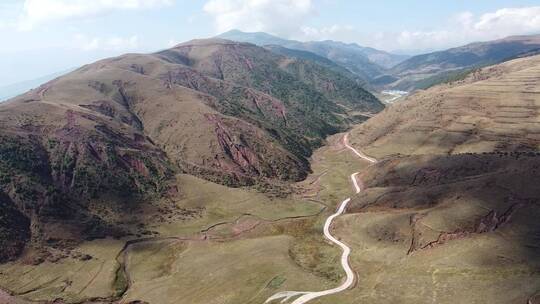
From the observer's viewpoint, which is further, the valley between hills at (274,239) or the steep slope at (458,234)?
the valley between hills at (274,239)

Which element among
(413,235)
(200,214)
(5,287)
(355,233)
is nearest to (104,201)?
(200,214)

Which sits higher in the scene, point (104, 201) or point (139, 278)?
point (104, 201)

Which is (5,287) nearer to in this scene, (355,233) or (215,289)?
(215,289)

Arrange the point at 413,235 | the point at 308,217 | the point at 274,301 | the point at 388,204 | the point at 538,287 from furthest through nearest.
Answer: the point at 308,217
the point at 388,204
the point at 413,235
the point at 274,301
the point at 538,287

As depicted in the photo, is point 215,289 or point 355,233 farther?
point 355,233

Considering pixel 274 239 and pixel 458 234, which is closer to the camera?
pixel 458 234

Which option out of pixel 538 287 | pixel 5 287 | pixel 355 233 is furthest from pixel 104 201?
pixel 538 287

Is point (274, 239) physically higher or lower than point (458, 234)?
lower

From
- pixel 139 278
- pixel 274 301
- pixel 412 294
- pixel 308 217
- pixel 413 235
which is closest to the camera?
pixel 412 294

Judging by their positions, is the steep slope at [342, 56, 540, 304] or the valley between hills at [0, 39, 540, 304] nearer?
the steep slope at [342, 56, 540, 304]
